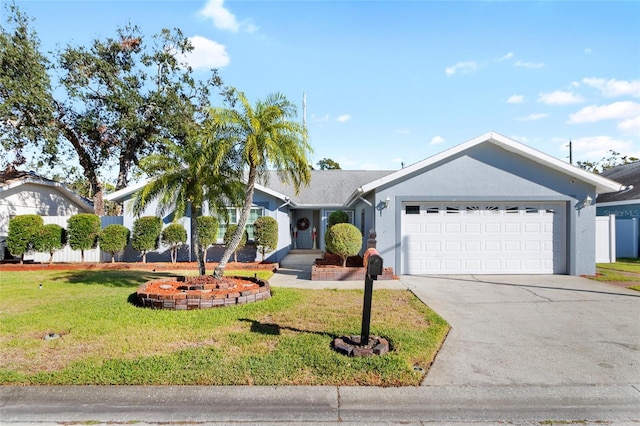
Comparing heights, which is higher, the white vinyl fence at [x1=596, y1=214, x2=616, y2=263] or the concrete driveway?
the white vinyl fence at [x1=596, y1=214, x2=616, y2=263]

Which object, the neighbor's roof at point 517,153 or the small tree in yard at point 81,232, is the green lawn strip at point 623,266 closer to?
the neighbor's roof at point 517,153

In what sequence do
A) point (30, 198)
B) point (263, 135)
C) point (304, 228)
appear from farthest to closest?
point (304, 228), point (30, 198), point (263, 135)

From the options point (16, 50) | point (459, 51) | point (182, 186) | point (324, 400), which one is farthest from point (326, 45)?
point (16, 50)

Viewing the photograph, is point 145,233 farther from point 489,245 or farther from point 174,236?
point 489,245

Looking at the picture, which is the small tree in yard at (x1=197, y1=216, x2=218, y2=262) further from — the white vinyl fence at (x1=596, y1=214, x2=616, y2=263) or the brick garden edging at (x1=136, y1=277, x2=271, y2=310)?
the white vinyl fence at (x1=596, y1=214, x2=616, y2=263)

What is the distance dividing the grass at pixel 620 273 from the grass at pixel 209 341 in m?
6.90

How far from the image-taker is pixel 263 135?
7.36m

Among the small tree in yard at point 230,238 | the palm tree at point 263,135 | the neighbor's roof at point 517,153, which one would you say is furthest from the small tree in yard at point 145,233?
the neighbor's roof at point 517,153

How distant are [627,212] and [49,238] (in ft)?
88.7

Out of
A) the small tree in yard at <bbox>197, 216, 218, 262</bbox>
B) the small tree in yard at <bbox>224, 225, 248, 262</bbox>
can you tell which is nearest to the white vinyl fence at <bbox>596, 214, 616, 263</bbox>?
the small tree in yard at <bbox>224, 225, 248, 262</bbox>

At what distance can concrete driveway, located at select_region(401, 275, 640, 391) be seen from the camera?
13.3 ft

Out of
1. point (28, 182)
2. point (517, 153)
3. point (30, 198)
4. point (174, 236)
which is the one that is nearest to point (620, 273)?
point (517, 153)

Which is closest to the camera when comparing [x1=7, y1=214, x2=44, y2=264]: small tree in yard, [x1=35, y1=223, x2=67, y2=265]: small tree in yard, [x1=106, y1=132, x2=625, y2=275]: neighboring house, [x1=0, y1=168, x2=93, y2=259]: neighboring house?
[x1=106, y1=132, x2=625, y2=275]: neighboring house

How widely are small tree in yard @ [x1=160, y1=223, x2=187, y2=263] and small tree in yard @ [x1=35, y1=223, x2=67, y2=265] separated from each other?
3.83 meters
